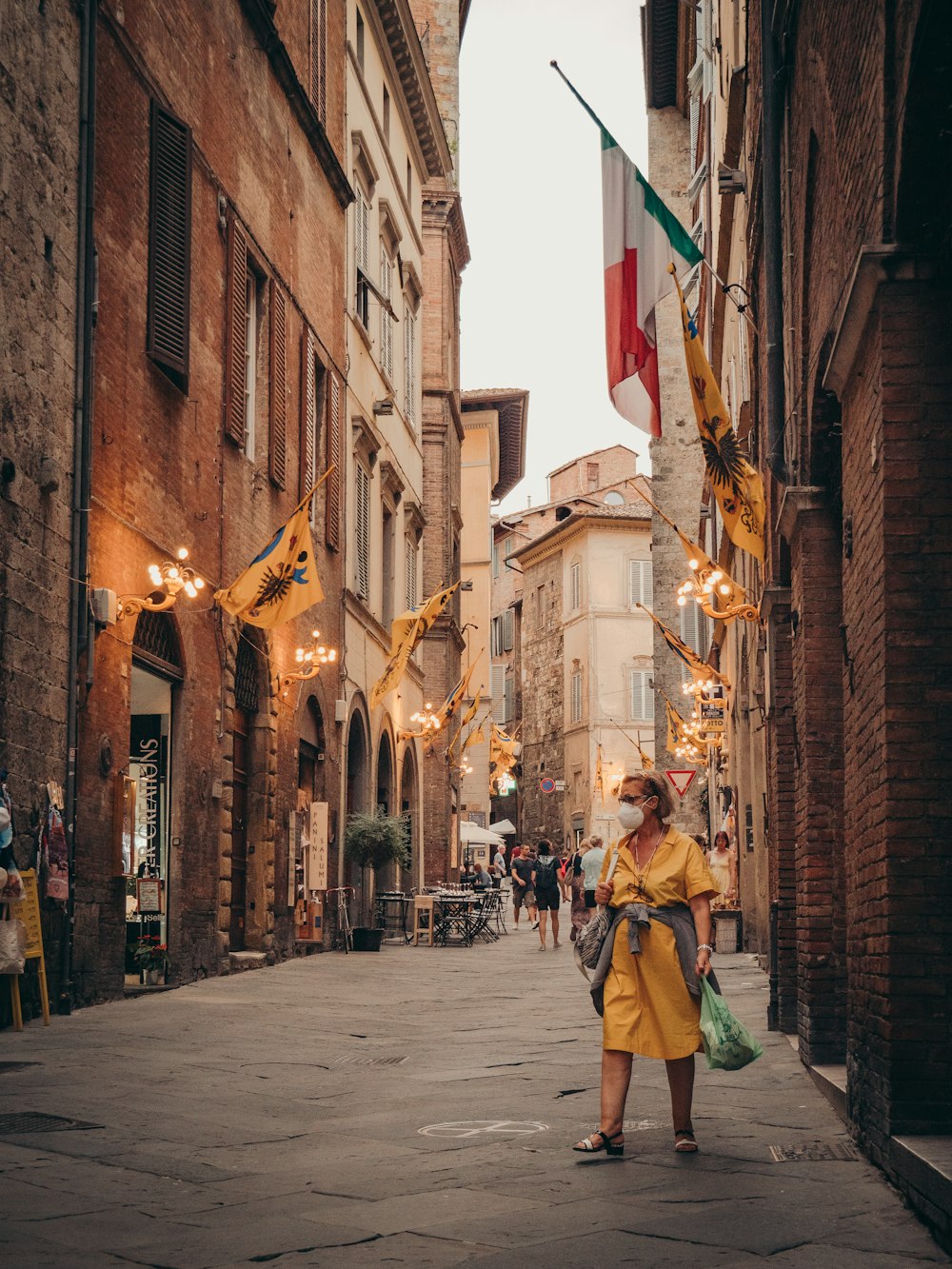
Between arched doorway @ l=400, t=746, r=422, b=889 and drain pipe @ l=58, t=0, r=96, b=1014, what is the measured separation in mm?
18798

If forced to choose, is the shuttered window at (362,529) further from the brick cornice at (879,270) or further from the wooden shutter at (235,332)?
the brick cornice at (879,270)

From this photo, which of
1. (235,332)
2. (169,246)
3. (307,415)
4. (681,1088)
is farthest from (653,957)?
(307,415)

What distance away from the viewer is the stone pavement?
5.02m

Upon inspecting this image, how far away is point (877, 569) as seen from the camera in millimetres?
6160

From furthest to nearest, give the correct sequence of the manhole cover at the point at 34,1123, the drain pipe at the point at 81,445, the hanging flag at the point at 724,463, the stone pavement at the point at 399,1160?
the drain pipe at the point at 81,445 < the hanging flag at the point at 724,463 < the manhole cover at the point at 34,1123 < the stone pavement at the point at 399,1160

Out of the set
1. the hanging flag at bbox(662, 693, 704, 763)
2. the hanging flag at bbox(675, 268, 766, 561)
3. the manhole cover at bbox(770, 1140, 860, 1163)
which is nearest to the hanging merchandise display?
the hanging flag at bbox(675, 268, 766, 561)

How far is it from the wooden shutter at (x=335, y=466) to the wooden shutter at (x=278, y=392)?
2.46 metres

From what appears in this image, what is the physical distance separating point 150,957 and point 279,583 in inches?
149

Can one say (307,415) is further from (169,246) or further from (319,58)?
(169,246)

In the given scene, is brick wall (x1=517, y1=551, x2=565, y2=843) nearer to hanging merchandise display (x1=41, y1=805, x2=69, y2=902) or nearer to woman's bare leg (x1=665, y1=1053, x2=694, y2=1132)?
hanging merchandise display (x1=41, y1=805, x2=69, y2=902)

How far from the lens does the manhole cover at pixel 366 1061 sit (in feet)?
33.9

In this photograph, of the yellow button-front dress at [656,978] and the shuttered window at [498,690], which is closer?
the yellow button-front dress at [656,978]

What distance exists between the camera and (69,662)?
12.4m

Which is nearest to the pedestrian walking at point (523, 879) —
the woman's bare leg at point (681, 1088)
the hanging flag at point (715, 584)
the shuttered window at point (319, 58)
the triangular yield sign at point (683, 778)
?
the triangular yield sign at point (683, 778)
